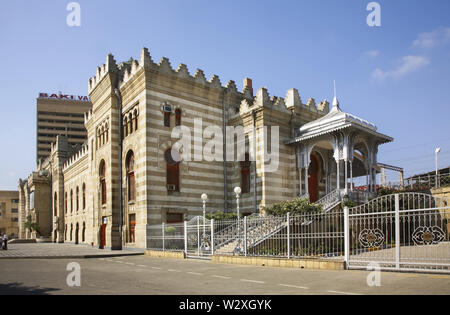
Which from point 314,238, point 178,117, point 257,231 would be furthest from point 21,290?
point 178,117

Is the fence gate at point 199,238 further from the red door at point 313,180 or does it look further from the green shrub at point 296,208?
the red door at point 313,180

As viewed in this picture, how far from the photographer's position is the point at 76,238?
37594mm

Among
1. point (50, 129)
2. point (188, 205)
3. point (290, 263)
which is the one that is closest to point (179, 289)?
point (290, 263)

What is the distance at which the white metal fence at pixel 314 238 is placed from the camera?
12.0 metres

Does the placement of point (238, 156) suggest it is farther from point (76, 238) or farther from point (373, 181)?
point (76, 238)

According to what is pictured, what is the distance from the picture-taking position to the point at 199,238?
61.3 ft

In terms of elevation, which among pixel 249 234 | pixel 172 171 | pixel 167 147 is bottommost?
pixel 249 234

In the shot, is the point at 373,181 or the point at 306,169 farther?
the point at 306,169

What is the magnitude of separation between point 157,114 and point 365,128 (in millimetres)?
12548

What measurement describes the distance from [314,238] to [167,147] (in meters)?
12.9

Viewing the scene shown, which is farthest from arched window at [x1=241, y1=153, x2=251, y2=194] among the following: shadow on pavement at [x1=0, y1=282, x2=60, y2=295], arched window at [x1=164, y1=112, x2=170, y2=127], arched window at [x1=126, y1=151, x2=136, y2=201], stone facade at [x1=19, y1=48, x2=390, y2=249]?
shadow on pavement at [x1=0, y1=282, x2=60, y2=295]

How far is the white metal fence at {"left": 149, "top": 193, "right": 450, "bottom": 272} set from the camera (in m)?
12.0

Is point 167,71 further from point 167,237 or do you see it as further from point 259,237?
point 259,237

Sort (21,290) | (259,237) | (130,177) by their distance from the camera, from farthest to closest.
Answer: (130,177), (259,237), (21,290)
